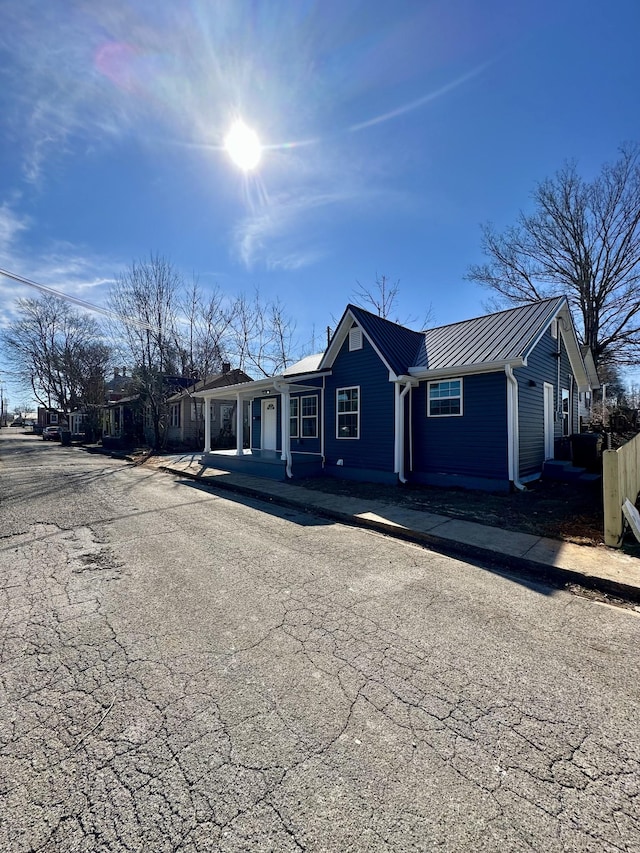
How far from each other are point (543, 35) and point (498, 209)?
21.4ft

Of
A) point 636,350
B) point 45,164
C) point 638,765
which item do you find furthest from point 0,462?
point 636,350

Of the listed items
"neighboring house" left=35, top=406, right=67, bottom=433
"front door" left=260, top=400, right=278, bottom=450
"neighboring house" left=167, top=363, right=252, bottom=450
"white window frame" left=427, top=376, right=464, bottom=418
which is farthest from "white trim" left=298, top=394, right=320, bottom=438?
"neighboring house" left=35, top=406, right=67, bottom=433

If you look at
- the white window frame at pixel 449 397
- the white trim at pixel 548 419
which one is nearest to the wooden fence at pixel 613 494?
the white window frame at pixel 449 397

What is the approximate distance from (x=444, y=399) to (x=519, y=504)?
3438 mm

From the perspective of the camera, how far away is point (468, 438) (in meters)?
9.91

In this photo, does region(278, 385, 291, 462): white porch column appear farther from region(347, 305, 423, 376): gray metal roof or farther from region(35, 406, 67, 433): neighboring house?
region(35, 406, 67, 433): neighboring house

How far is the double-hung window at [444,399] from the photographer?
10.1 meters

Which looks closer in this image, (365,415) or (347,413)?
(365,415)

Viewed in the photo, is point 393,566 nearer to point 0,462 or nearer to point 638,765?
point 638,765

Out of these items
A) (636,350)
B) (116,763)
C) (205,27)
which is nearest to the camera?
(116,763)

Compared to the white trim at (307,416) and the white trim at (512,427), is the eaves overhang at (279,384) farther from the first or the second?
the white trim at (512,427)

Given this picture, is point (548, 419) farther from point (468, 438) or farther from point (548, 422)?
point (468, 438)

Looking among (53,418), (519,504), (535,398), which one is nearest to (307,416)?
(535,398)

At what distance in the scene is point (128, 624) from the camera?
3389 millimetres
